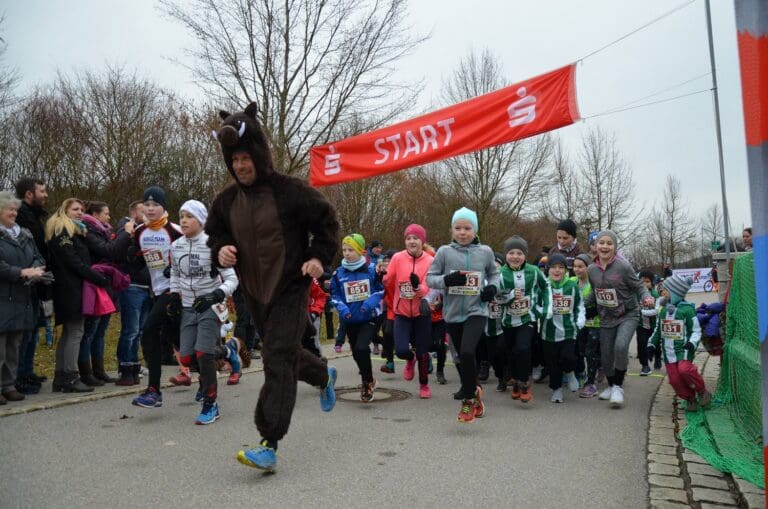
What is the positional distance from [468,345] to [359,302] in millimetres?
1556

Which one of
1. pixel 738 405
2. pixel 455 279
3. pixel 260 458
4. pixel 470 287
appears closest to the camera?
pixel 260 458

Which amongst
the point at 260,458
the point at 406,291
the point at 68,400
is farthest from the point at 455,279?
the point at 68,400

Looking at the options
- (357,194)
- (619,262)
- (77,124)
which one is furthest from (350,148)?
(357,194)

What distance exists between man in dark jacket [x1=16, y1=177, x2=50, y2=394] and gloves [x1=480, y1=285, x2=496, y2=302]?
15.5 feet

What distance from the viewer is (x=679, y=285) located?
22.2 ft

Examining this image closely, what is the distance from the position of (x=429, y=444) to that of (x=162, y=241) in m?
3.64

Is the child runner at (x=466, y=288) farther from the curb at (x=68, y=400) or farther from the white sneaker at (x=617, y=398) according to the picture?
the curb at (x=68, y=400)

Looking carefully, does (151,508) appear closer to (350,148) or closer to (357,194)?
(350,148)

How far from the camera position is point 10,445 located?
4.96 metres

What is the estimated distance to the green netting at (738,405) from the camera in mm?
4539

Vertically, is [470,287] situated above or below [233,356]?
above

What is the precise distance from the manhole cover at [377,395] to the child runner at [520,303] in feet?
4.22

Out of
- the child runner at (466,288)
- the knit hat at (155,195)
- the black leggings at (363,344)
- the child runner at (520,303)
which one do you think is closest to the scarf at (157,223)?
the knit hat at (155,195)

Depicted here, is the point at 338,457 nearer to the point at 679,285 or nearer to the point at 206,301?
the point at 206,301
